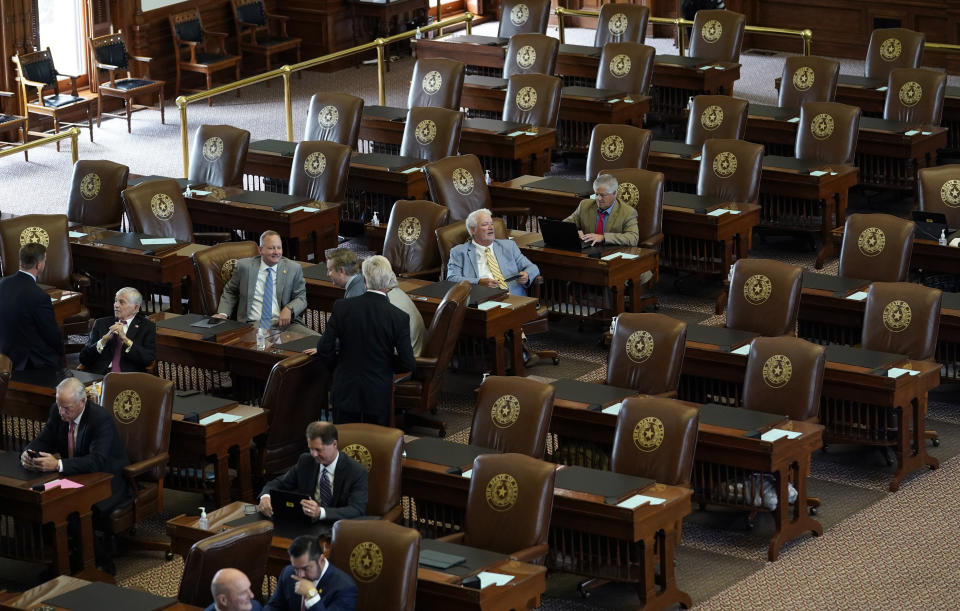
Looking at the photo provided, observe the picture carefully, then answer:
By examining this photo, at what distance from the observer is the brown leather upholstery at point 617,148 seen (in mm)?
11727

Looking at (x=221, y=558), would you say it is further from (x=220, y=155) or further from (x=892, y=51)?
(x=892, y=51)

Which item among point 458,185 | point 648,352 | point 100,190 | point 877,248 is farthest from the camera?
point 100,190

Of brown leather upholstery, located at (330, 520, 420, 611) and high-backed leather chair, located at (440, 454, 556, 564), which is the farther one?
high-backed leather chair, located at (440, 454, 556, 564)

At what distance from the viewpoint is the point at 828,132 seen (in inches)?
476

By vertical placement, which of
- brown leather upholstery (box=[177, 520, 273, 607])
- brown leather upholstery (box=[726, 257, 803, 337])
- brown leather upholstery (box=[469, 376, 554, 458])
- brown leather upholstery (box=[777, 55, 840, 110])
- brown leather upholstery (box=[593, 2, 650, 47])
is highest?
brown leather upholstery (box=[593, 2, 650, 47])

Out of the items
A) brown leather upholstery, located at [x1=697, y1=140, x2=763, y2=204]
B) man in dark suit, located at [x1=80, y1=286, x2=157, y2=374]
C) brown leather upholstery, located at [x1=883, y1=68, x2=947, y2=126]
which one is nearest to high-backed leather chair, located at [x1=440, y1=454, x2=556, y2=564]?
man in dark suit, located at [x1=80, y1=286, x2=157, y2=374]

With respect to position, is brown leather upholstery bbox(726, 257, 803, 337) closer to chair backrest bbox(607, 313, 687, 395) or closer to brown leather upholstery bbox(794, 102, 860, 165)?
chair backrest bbox(607, 313, 687, 395)

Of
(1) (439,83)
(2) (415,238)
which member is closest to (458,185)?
(2) (415,238)

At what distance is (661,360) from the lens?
8.60m

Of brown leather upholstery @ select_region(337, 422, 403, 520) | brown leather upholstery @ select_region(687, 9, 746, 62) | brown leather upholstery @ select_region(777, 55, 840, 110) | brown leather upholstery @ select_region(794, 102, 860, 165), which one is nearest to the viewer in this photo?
brown leather upholstery @ select_region(337, 422, 403, 520)

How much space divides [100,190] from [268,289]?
249cm

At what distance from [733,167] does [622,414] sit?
3972 millimetres

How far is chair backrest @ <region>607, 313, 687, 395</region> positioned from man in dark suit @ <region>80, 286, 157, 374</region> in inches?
95.2

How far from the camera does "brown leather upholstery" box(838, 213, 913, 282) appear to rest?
32.6 feet
